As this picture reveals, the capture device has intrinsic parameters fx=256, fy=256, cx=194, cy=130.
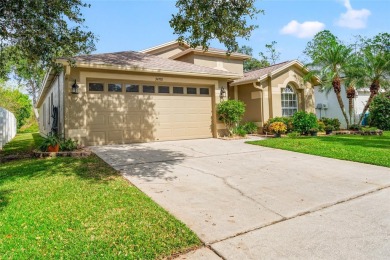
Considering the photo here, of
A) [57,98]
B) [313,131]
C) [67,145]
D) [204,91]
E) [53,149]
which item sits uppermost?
[204,91]

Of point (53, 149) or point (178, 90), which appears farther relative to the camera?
point (178, 90)

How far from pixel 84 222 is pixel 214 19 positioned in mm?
6394

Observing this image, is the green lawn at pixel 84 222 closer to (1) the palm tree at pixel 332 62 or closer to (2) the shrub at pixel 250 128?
(2) the shrub at pixel 250 128

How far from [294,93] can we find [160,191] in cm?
1356

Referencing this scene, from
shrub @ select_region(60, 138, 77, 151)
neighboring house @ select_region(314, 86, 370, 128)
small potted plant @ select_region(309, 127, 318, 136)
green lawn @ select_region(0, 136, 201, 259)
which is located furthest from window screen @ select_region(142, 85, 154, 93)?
neighboring house @ select_region(314, 86, 370, 128)

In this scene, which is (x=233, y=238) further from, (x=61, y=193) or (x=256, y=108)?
(x=256, y=108)

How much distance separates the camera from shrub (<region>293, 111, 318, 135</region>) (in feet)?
42.2

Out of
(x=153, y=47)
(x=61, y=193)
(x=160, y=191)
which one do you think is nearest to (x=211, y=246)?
(x=160, y=191)

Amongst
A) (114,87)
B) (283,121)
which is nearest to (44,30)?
(114,87)

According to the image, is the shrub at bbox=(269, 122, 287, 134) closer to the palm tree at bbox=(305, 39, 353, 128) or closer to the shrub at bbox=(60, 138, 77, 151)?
the palm tree at bbox=(305, 39, 353, 128)

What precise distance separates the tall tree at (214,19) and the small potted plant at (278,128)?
6.14 m

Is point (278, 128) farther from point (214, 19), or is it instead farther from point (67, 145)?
point (67, 145)

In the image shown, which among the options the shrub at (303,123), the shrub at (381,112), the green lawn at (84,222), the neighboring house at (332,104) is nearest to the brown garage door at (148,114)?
the shrub at (303,123)

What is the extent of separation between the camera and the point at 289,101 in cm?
1552
